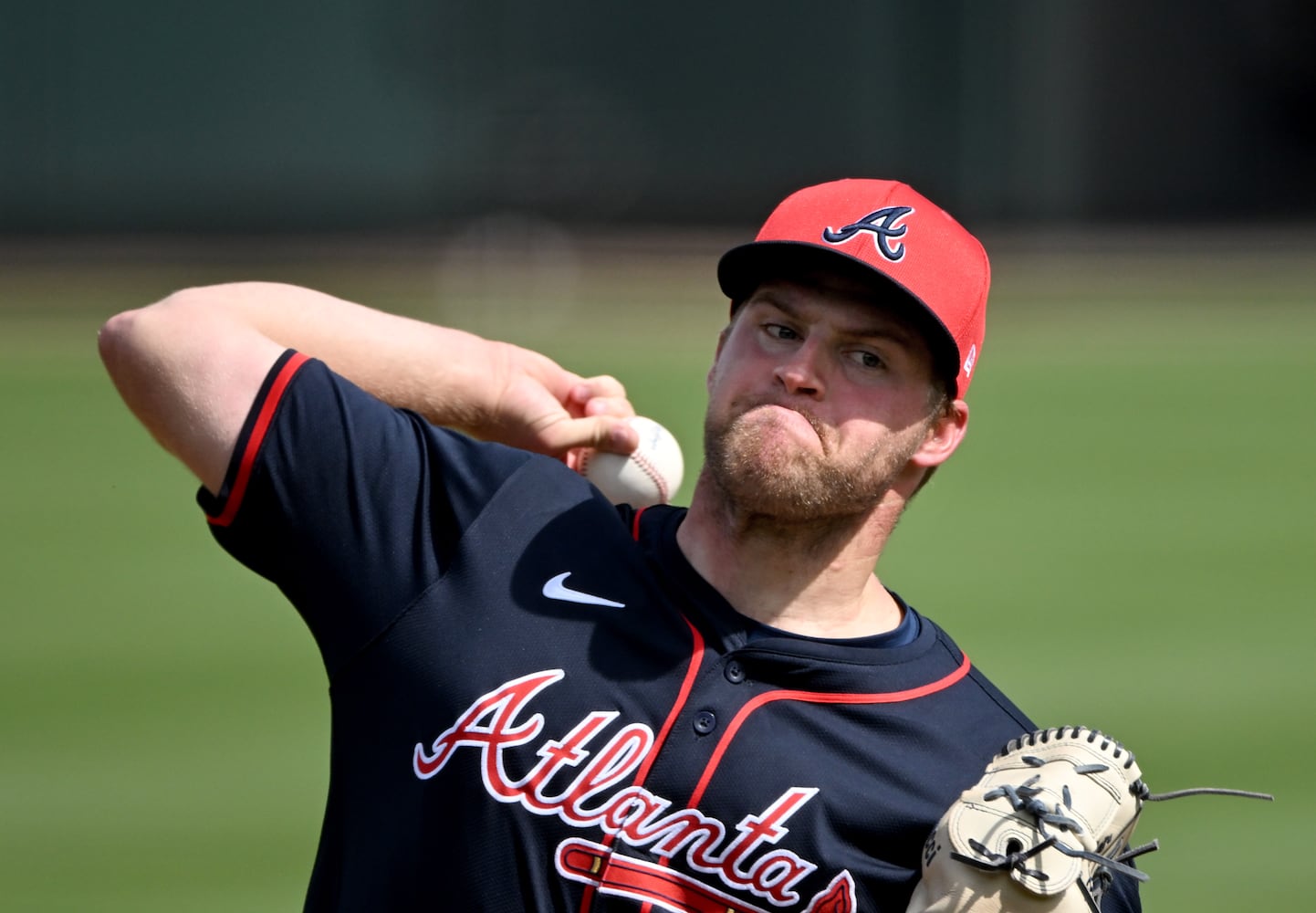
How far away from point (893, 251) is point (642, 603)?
65 centimetres

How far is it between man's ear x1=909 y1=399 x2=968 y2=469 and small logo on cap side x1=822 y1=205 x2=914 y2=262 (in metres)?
0.29

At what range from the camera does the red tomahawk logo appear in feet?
7.58

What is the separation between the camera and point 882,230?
2549 millimetres

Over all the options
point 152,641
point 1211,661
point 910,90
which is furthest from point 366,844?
point 910,90

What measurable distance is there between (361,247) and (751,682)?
15051 millimetres

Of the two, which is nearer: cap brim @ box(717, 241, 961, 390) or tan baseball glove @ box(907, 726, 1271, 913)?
tan baseball glove @ box(907, 726, 1271, 913)

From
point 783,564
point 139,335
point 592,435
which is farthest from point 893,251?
point 139,335

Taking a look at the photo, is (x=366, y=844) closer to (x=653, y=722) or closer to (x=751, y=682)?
(x=653, y=722)

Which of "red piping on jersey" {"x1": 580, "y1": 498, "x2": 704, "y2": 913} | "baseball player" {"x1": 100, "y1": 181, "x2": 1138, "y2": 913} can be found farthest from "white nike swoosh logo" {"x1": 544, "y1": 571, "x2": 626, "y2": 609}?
"red piping on jersey" {"x1": 580, "y1": 498, "x2": 704, "y2": 913}

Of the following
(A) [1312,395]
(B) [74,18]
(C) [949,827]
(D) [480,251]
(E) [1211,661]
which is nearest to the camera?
(C) [949,827]

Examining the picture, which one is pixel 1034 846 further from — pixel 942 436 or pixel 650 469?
pixel 650 469

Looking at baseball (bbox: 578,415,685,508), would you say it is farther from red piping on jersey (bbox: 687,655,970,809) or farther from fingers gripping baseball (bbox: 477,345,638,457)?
red piping on jersey (bbox: 687,655,970,809)

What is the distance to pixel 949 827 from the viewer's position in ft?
7.33

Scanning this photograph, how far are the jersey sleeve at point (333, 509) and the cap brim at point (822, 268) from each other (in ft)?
1.81
